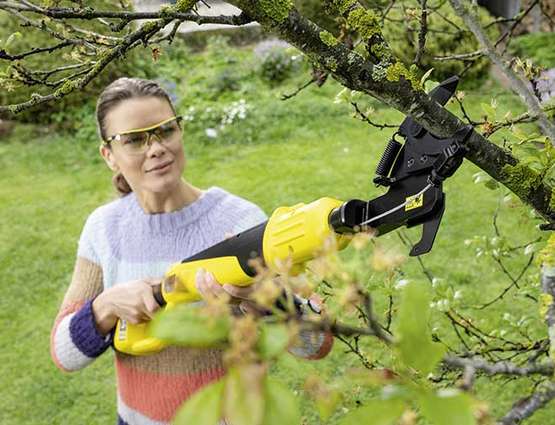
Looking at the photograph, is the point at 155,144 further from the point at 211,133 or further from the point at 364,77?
the point at 211,133

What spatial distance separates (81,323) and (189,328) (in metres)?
1.67

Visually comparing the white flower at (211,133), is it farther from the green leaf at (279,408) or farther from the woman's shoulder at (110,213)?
the green leaf at (279,408)

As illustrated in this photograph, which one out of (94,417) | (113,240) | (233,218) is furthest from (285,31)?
(94,417)

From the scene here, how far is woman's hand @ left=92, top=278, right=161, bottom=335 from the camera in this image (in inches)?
68.2

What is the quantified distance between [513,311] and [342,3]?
3745mm

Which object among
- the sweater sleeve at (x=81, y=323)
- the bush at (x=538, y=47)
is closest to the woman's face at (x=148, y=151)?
the sweater sleeve at (x=81, y=323)

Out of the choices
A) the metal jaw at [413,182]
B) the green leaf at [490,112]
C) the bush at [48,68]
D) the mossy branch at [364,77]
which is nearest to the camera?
the mossy branch at [364,77]

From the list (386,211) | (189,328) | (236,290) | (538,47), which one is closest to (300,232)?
(386,211)

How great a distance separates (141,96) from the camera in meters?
2.09

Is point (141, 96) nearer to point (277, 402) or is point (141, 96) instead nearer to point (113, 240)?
point (113, 240)

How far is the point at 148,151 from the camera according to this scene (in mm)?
2012

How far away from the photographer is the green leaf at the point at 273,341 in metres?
0.40

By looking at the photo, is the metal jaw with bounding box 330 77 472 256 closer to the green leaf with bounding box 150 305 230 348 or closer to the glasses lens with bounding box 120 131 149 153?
the green leaf with bounding box 150 305 230 348

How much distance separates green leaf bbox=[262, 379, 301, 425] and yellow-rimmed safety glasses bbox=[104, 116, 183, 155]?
1.70 meters
